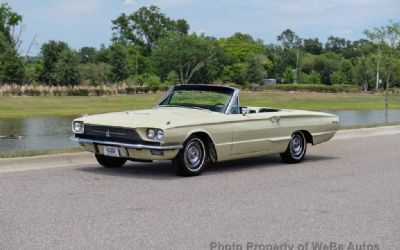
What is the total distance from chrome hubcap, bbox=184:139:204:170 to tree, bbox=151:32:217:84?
76.2 metres

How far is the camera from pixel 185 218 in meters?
7.23

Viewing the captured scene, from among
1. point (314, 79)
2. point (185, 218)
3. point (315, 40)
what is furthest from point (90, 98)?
point (315, 40)

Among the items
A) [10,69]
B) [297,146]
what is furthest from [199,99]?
[10,69]

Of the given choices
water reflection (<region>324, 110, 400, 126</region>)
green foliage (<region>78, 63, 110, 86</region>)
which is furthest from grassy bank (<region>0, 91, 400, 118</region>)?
green foliage (<region>78, 63, 110, 86</region>)

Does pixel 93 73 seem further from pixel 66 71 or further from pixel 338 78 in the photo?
pixel 338 78

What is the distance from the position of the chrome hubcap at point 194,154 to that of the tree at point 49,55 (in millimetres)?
56557

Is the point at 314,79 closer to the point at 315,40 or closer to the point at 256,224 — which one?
the point at 315,40

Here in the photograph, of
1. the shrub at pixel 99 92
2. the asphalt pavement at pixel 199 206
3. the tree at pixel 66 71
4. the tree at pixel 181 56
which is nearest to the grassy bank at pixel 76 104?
the shrub at pixel 99 92

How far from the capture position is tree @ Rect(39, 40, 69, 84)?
6531 centimetres

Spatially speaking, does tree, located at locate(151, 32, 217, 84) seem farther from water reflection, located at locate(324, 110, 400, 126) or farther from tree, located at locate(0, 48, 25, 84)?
water reflection, located at locate(324, 110, 400, 126)

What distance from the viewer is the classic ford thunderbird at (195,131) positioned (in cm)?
966

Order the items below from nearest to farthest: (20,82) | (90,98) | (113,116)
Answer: (113,116) < (90,98) < (20,82)

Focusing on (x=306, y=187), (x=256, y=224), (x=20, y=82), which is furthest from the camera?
(x=20, y=82)

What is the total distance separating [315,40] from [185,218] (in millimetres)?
180048
